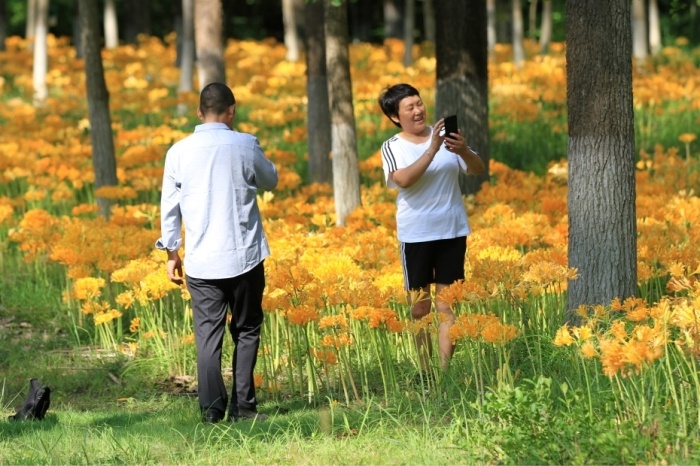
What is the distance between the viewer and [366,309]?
237 inches

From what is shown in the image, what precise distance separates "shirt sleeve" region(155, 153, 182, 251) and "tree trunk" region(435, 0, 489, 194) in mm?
5873

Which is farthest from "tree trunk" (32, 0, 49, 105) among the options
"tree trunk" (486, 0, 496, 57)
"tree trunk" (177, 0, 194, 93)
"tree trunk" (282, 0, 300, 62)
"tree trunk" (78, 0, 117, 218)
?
"tree trunk" (78, 0, 117, 218)

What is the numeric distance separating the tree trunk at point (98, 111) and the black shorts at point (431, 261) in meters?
5.83

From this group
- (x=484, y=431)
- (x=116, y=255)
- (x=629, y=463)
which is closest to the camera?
(x=629, y=463)

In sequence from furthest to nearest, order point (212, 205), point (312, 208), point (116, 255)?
1. point (312, 208)
2. point (116, 255)
3. point (212, 205)

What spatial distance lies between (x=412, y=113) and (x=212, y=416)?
209 centimetres

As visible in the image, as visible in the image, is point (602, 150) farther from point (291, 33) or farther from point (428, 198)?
point (291, 33)

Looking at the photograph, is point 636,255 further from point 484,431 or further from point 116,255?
point 116,255

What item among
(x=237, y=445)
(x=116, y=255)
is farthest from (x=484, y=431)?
(x=116, y=255)

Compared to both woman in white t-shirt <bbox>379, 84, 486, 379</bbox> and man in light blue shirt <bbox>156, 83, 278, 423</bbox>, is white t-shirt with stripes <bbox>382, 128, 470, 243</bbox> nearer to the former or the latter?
woman in white t-shirt <bbox>379, 84, 486, 379</bbox>

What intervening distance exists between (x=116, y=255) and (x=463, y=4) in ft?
15.4

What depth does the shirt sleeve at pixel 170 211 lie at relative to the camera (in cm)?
604

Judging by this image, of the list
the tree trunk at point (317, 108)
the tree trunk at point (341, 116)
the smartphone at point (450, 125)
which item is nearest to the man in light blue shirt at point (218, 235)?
the smartphone at point (450, 125)

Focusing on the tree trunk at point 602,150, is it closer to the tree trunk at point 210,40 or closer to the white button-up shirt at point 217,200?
the white button-up shirt at point 217,200
